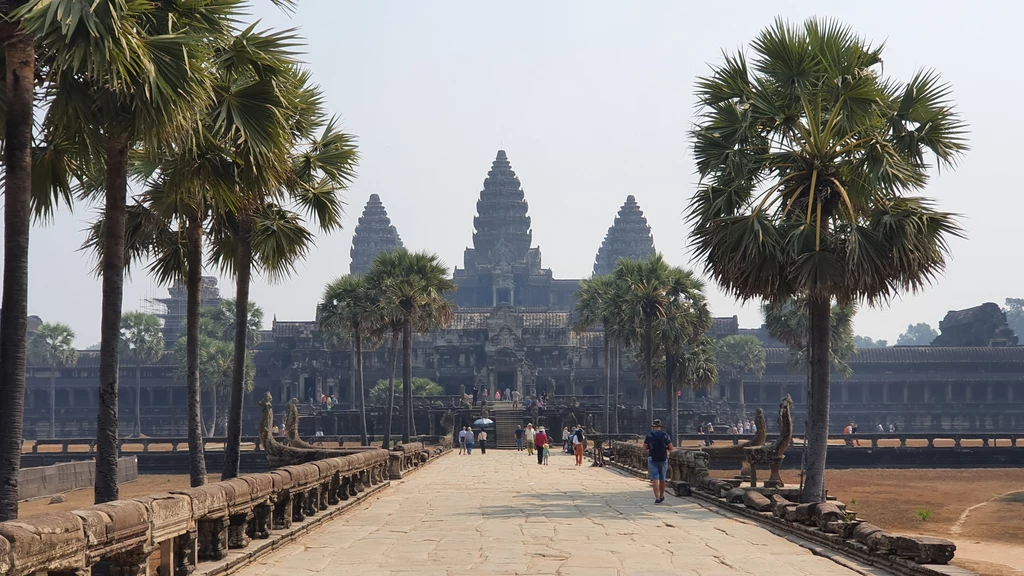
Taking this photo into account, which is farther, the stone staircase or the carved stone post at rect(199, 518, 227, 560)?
the stone staircase

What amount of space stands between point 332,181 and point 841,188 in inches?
328

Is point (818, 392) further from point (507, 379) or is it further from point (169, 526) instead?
point (507, 379)

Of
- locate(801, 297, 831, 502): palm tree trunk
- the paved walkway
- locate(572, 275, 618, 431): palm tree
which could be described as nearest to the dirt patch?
locate(801, 297, 831, 502): palm tree trunk

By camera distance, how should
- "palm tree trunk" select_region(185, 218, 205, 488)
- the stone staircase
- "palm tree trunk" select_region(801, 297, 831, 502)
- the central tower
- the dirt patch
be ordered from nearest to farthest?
"palm tree trunk" select_region(185, 218, 205, 488)
the dirt patch
"palm tree trunk" select_region(801, 297, 831, 502)
the stone staircase
the central tower

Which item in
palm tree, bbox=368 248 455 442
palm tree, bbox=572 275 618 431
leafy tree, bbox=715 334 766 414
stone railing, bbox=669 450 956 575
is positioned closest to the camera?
stone railing, bbox=669 450 956 575

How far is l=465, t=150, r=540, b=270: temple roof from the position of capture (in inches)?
5497

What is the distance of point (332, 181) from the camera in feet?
64.6

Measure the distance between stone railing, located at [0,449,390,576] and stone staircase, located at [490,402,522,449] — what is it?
1582 inches

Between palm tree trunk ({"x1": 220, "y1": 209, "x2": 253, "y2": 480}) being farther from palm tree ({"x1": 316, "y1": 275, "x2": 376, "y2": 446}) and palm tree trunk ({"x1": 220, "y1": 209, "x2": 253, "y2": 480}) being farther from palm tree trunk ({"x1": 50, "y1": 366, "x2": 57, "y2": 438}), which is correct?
palm tree trunk ({"x1": 50, "y1": 366, "x2": 57, "y2": 438})

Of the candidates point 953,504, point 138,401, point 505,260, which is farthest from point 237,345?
point 505,260

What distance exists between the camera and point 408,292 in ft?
151

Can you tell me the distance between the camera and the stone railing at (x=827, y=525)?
10.1 meters

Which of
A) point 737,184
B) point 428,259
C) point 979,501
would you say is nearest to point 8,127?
point 737,184

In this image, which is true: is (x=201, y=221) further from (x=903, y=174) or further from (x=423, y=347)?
(x=423, y=347)
